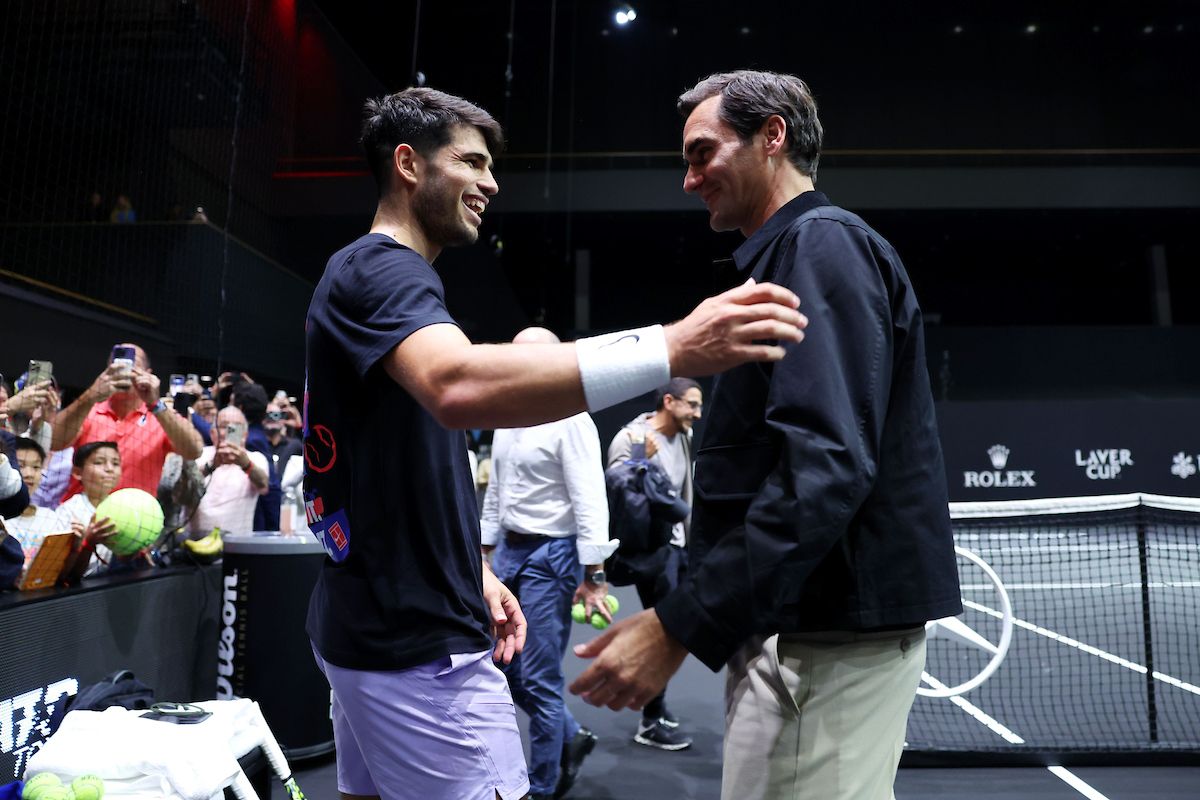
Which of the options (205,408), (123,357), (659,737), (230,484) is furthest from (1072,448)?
(123,357)

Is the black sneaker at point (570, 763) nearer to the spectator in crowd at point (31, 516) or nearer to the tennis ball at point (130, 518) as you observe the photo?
the tennis ball at point (130, 518)

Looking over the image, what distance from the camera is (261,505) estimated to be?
6.05 meters

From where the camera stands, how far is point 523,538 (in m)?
4.16

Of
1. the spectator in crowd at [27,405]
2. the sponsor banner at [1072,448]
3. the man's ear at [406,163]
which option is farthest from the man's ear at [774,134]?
the sponsor banner at [1072,448]

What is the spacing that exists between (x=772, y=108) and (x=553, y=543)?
2864mm

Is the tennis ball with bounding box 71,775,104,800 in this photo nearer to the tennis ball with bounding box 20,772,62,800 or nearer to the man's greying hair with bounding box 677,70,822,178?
the tennis ball with bounding box 20,772,62,800

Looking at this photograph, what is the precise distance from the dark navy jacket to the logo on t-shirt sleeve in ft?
2.34

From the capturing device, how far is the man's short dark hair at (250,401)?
217 inches

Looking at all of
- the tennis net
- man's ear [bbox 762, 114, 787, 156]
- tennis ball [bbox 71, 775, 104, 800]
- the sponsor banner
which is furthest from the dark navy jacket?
the sponsor banner

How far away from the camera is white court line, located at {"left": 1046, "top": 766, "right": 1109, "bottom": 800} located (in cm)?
396

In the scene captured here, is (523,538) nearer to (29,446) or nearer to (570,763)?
(570,763)

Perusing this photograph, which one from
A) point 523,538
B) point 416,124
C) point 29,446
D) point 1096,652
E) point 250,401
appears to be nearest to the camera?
point 416,124

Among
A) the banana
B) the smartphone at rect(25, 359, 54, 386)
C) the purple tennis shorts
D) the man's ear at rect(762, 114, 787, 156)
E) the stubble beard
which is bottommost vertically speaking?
the purple tennis shorts

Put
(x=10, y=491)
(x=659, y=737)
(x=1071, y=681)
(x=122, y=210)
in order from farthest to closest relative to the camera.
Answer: (x=1071, y=681)
(x=659, y=737)
(x=122, y=210)
(x=10, y=491)
